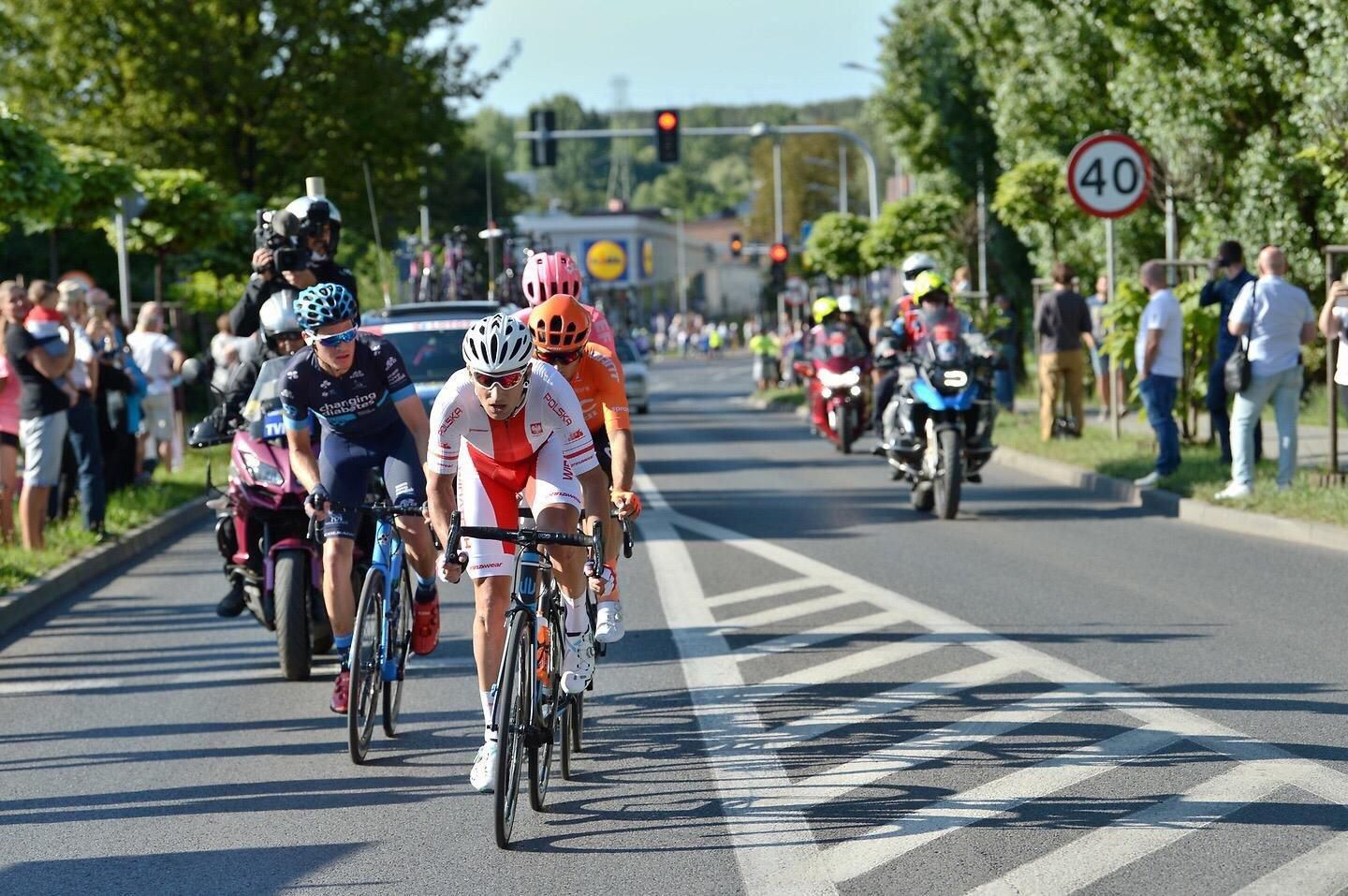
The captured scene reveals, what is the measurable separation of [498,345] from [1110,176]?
13302 mm

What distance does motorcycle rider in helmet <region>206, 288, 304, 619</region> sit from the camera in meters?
9.59

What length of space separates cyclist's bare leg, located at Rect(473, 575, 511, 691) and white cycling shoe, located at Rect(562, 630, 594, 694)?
0.28m

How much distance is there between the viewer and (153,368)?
19875mm

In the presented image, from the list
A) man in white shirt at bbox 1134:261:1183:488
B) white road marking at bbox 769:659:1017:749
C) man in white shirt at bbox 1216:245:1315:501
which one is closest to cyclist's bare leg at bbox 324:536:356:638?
white road marking at bbox 769:659:1017:749

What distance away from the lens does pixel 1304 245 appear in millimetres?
23938

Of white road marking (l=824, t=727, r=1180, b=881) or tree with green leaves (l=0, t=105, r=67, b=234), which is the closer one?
white road marking (l=824, t=727, r=1180, b=881)

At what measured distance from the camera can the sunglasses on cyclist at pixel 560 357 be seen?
7.61 meters

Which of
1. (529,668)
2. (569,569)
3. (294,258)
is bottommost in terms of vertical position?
(529,668)

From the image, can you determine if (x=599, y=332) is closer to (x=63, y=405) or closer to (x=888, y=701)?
(x=888, y=701)

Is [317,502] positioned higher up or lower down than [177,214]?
lower down

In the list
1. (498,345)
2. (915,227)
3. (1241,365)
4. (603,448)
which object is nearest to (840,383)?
(1241,365)

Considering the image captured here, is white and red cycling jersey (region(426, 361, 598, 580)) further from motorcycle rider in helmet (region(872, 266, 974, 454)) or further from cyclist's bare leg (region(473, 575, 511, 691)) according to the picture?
motorcycle rider in helmet (region(872, 266, 974, 454))

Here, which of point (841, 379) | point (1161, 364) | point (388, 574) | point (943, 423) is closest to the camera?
point (388, 574)

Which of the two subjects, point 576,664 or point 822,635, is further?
point 822,635
